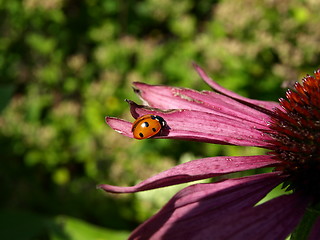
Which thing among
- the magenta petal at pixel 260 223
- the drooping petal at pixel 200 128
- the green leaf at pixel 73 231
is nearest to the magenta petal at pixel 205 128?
the drooping petal at pixel 200 128

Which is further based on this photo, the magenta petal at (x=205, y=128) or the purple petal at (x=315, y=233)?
the magenta petal at (x=205, y=128)

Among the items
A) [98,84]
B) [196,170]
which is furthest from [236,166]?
[98,84]

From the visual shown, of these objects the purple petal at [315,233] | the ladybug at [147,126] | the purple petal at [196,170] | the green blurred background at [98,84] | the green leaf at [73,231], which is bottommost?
the purple petal at [315,233]

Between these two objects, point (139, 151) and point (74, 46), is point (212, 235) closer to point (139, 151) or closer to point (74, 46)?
point (139, 151)

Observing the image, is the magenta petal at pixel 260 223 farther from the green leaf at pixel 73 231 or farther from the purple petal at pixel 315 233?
the green leaf at pixel 73 231

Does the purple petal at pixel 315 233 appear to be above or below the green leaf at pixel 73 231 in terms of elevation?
below

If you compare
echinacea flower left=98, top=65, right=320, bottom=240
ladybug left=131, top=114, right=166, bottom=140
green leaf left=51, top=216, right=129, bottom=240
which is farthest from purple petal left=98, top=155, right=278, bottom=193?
green leaf left=51, top=216, right=129, bottom=240

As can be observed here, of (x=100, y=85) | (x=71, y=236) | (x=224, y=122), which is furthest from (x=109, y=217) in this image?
(x=224, y=122)
